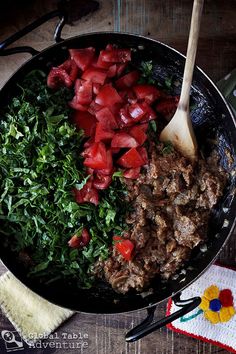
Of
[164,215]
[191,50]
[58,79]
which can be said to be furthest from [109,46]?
[164,215]

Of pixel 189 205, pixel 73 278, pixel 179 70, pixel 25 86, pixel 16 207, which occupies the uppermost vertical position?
pixel 25 86

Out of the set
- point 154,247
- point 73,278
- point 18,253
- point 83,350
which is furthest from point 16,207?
point 83,350

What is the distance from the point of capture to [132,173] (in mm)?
2523

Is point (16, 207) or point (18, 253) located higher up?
point (16, 207)

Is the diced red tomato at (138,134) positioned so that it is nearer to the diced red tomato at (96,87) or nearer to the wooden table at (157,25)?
the diced red tomato at (96,87)

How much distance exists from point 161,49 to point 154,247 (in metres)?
0.98

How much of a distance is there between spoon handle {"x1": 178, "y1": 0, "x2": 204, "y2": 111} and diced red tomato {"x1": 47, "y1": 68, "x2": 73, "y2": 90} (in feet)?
1.89

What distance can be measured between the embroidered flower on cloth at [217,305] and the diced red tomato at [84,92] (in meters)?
1.22

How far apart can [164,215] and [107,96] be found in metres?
0.64

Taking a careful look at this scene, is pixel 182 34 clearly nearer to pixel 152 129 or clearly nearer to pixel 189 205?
pixel 152 129

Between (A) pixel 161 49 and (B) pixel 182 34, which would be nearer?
(A) pixel 161 49

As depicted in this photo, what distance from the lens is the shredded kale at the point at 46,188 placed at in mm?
2498

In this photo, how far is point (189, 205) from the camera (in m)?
2.59

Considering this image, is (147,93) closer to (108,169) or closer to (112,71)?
(112,71)
